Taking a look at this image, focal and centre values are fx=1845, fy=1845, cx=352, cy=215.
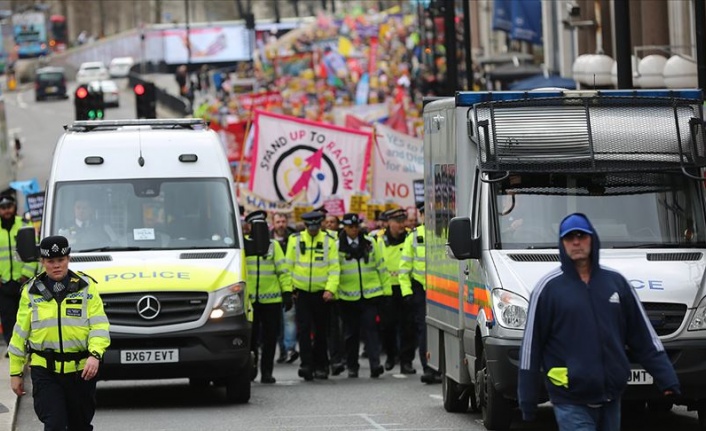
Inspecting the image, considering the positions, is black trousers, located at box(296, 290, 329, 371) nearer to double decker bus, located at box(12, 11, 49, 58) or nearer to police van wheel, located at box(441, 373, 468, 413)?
police van wheel, located at box(441, 373, 468, 413)

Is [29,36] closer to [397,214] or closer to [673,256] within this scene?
[397,214]

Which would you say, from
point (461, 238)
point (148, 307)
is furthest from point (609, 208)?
point (148, 307)

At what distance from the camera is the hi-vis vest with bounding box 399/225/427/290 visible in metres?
19.7

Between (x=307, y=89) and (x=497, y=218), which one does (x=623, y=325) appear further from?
(x=307, y=89)

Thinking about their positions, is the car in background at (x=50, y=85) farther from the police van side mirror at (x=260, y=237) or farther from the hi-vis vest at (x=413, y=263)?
the police van side mirror at (x=260, y=237)

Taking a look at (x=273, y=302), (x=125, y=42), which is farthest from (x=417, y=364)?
(x=125, y=42)

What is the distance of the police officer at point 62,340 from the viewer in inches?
432

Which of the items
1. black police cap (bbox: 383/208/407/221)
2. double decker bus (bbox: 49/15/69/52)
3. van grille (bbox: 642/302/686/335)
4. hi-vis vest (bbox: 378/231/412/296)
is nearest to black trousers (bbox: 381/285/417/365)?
hi-vis vest (bbox: 378/231/412/296)

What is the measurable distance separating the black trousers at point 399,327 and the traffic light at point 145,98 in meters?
10.5

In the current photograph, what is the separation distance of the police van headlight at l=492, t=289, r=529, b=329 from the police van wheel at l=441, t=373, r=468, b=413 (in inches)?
104

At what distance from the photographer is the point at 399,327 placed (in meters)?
21.5

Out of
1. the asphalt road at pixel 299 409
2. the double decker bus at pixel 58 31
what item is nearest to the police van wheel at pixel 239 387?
the asphalt road at pixel 299 409

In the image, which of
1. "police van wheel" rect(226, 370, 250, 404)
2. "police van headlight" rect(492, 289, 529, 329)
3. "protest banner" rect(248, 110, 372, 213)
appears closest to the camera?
"police van headlight" rect(492, 289, 529, 329)

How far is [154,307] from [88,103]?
45.3 ft
